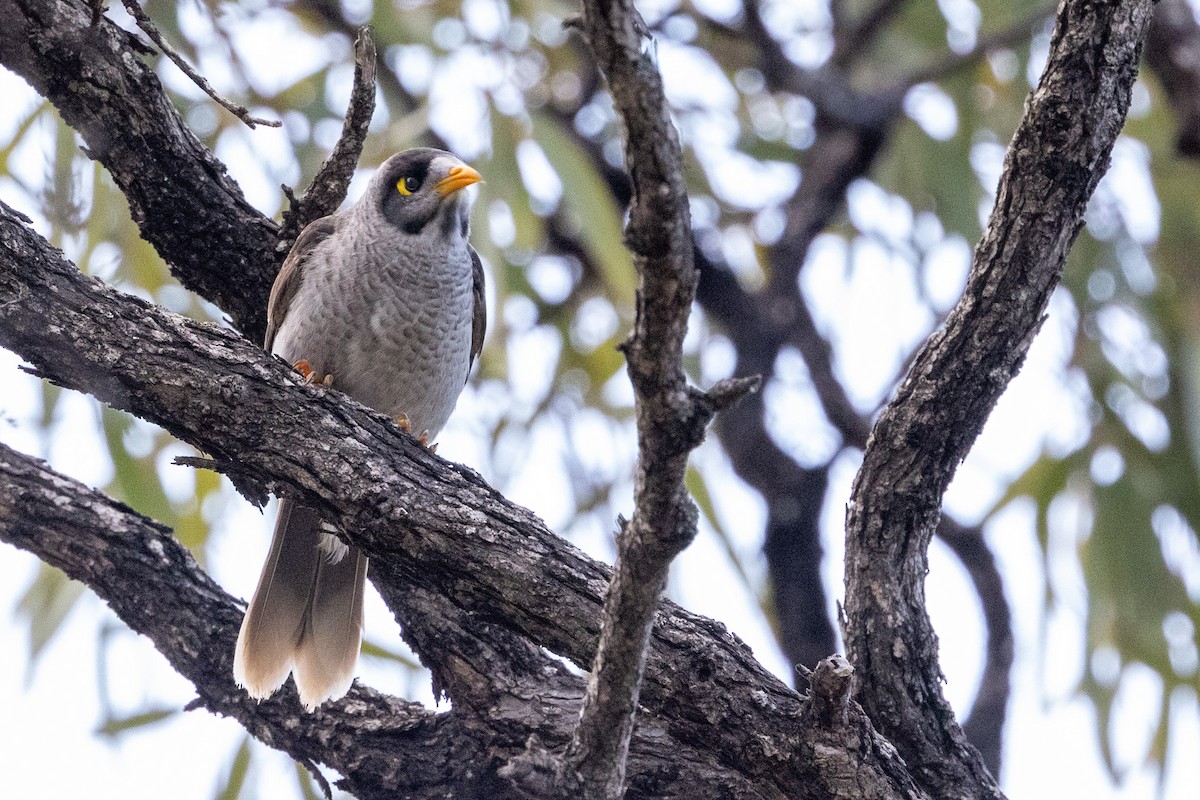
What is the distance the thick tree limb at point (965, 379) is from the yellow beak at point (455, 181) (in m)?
1.52

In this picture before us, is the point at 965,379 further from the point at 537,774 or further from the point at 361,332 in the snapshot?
the point at 361,332

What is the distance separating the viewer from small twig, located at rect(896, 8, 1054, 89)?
4.80 meters

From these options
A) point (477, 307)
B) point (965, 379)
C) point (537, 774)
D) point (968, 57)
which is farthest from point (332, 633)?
point (968, 57)

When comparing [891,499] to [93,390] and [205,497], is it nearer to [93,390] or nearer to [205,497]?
[93,390]

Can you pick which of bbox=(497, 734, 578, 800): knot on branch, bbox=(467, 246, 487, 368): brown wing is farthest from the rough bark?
bbox=(467, 246, 487, 368): brown wing

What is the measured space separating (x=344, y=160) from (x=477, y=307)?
0.83 m

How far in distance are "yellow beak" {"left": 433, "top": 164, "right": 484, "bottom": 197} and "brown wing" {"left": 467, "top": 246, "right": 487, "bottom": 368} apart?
0.20 metres

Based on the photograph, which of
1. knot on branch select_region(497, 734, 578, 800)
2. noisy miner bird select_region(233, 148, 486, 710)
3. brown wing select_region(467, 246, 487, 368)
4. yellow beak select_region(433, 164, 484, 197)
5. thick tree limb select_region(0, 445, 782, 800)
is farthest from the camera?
brown wing select_region(467, 246, 487, 368)

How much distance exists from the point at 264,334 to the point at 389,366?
0.31m

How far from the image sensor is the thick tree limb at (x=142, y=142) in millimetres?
2617

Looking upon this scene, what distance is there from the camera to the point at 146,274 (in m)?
4.03

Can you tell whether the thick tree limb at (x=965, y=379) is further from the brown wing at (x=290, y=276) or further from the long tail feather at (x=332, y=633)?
the brown wing at (x=290, y=276)

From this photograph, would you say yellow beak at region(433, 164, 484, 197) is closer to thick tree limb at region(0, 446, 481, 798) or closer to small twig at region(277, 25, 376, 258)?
small twig at region(277, 25, 376, 258)

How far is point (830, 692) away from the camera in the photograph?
→ 203 centimetres
